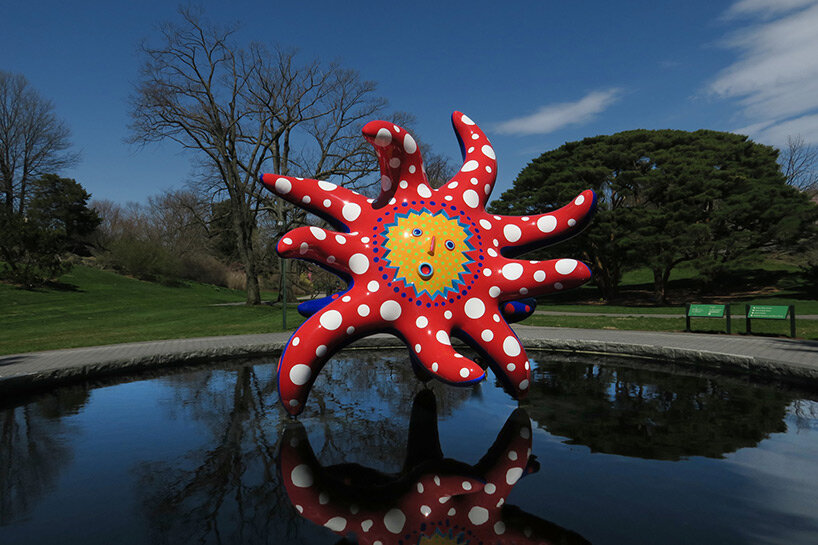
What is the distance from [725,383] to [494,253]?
4.67 meters

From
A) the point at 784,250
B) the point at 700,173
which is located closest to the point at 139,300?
the point at 700,173

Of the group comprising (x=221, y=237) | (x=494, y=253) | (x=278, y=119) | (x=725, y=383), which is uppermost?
(x=278, y=119)

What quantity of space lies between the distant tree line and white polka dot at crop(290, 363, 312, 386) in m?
24.5

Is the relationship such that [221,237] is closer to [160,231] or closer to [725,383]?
[160,231]

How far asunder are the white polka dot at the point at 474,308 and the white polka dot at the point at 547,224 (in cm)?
141

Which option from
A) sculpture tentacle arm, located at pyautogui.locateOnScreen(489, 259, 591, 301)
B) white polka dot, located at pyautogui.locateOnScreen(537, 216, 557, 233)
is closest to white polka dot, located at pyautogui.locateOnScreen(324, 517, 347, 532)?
sculpture tentacle arm, located at pyautogui.locateOnScreen(489, 259, 591, 301)

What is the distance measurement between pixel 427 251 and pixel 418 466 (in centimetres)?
233

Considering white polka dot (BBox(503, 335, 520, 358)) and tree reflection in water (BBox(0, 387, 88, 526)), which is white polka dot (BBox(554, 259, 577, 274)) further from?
tree reflection in water (BBox(0, 387, 88, 526))

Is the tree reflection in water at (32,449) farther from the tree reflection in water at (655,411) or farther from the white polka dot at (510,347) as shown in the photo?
the tree reflection in water at (655,411)

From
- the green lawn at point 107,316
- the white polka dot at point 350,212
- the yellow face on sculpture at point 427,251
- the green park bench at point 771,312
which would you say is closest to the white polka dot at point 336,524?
the yellow face on sculpture at point 427,251

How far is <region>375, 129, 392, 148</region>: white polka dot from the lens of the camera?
571 cm

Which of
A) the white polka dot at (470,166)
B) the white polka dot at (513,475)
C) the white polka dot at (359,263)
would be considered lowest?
the white polka dot at (513,475)

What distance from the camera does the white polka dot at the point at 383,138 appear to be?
5.71 metres

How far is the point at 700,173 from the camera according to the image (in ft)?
94.5
